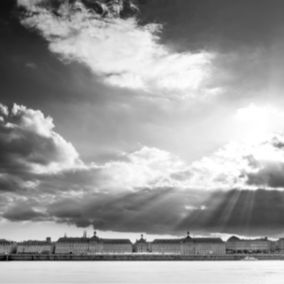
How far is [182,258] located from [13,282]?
346ft

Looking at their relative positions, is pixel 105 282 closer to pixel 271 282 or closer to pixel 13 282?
pixel 13 282

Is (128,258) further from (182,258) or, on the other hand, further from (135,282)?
(135,282)

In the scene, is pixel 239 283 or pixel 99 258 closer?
pixel 239 283

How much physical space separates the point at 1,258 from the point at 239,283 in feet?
384

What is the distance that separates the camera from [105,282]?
115 feet

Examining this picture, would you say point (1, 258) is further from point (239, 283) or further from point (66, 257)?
point (239, 283)

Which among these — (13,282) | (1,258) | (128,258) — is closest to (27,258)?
(1,258)

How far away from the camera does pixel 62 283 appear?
34.1 m

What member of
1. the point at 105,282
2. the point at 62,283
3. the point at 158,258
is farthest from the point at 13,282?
the point at 158,258

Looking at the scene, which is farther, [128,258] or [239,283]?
[128,258]

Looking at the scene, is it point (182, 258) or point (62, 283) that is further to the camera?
point (182, 258)

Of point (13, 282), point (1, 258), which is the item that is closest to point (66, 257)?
point (1, 258)

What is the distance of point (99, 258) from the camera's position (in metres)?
134

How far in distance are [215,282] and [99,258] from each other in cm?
10372
